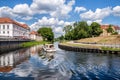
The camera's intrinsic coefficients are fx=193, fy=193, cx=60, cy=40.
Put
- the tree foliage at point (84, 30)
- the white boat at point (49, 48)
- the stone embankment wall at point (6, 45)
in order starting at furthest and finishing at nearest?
1. the tree foliage at point (84, 30)
2. the white boat at point (49, 48)
3. the stone embankment wall at point (6, 45)

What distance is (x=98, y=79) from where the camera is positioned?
77.4 ft

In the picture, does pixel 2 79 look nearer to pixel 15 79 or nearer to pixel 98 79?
pixel 15 79

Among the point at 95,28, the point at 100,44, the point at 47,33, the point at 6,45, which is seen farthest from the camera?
the point at 47,33

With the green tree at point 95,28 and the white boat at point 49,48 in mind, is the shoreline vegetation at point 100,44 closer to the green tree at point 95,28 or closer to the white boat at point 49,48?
the white boat at point 49,48

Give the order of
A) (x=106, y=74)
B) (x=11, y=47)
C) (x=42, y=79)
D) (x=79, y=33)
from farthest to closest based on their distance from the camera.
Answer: (x=79, y=33), (x=11, y=47), (x=106, y=74), (x=42, y=79)

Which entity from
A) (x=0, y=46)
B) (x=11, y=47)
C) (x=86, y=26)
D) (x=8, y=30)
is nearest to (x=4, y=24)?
(x=8, y=30)

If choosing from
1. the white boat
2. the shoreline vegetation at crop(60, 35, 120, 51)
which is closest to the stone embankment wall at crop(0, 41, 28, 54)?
the white boat

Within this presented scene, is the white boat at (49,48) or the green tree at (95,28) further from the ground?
the green tree at (95,28)

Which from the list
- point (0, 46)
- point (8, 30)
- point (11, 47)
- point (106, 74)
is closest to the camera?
point (106, 74)

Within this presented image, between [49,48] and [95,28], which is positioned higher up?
[95,28]

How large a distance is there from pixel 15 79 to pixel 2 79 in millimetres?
1562

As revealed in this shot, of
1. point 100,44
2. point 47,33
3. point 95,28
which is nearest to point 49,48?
point 100,44

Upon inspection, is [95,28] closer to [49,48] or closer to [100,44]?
[100,44]

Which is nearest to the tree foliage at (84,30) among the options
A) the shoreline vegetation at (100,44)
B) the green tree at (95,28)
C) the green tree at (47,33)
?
the green tree at (95,28)
